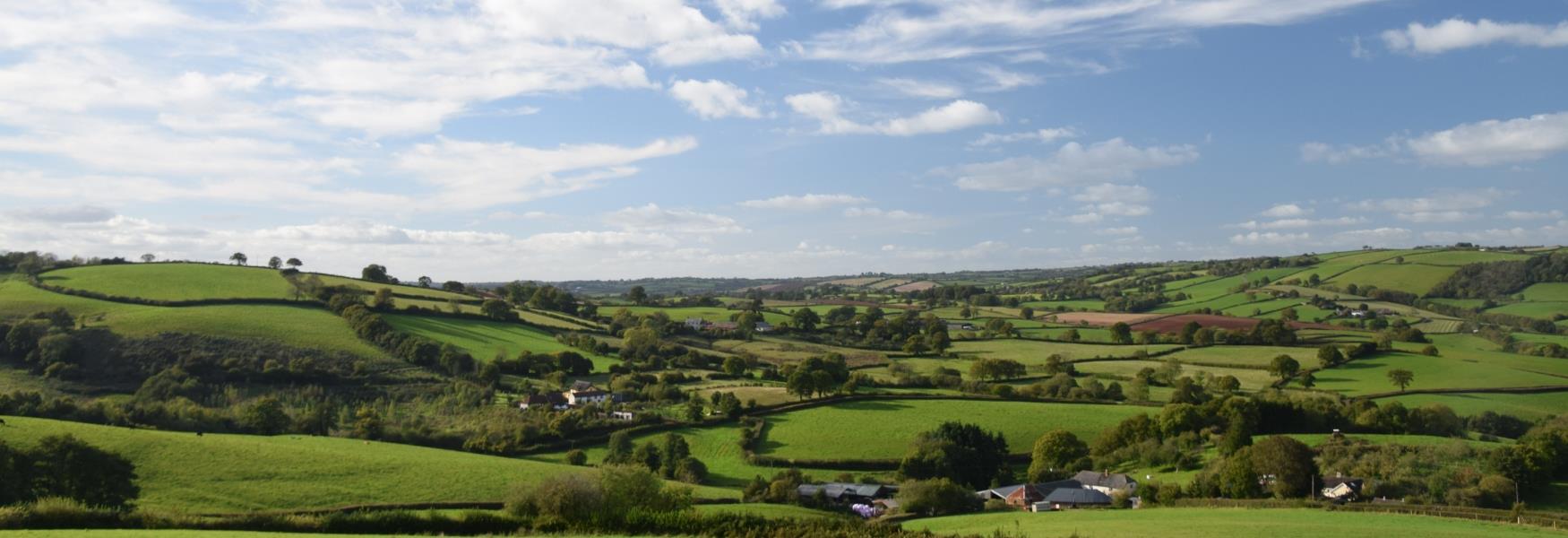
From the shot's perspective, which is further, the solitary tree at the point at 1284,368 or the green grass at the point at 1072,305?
the green grass at the point at 1072,305

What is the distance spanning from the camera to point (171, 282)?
90.7 meters

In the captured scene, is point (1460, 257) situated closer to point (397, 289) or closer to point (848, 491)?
point (848, 491)

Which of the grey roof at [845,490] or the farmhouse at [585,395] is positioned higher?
the farmhouse at [585,395]

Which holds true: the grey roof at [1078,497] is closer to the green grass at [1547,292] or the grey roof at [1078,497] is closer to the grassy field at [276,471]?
the grassy field at [276,471]

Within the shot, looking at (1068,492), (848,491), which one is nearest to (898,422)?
(848,491)

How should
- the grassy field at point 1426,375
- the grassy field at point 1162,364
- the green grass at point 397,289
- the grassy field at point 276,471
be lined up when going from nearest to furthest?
the grassy field at point 276,471 → the grassy field at point 1426,375 → the grassy field at point 1162,364 → the green grass at point 397,289

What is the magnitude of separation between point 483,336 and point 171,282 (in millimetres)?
32443

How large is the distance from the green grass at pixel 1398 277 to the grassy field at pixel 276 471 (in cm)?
11766

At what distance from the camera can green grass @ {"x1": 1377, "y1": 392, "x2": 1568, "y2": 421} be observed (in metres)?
61.7

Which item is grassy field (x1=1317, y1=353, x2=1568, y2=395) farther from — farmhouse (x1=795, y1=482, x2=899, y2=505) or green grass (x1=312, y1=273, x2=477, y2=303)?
green grass (x1=312, y1=273, x2=477, y2=303)

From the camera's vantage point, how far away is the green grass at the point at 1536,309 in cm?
9819

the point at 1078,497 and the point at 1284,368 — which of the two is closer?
the point at 1078,497

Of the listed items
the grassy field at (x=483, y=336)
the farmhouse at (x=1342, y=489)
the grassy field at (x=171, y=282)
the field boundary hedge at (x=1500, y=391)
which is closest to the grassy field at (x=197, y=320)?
the grassy field at (x=171, y=282)

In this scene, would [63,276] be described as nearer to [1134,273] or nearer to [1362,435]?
[1362,435]
